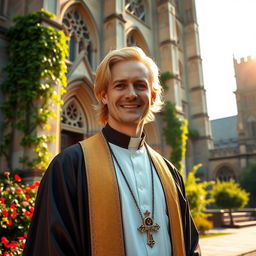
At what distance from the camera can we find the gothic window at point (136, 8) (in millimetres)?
15973

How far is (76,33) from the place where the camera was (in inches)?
486

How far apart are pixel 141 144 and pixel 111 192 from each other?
18.0 inches

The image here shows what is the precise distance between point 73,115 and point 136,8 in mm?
8654

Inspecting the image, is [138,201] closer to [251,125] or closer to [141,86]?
[141,86]

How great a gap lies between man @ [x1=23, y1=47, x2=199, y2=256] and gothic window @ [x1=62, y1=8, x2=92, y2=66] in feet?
36.3

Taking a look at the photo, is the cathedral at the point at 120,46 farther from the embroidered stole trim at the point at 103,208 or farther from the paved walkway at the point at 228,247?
the embroidered stole trim at the point at 103,208

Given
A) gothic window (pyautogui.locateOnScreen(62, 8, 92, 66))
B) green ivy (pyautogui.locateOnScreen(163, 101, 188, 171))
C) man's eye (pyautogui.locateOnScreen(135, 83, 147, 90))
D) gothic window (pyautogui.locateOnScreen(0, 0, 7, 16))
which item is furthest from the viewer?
green ivy (pyautogui.locateOnScreen(163, 101, 188, 171))

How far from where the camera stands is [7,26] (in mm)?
9352

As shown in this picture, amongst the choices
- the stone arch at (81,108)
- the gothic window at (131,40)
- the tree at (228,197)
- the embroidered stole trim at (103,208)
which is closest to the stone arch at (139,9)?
the gothic window at (131,40)

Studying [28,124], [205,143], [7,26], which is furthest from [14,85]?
[205,143]

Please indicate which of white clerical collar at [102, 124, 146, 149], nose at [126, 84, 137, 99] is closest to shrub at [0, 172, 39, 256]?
white clerical collar at [102, 124, 146, 149]

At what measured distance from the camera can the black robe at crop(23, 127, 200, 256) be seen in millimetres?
1282

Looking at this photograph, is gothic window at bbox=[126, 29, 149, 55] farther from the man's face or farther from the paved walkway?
the man's face

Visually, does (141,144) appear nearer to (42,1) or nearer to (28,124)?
(28,124)
